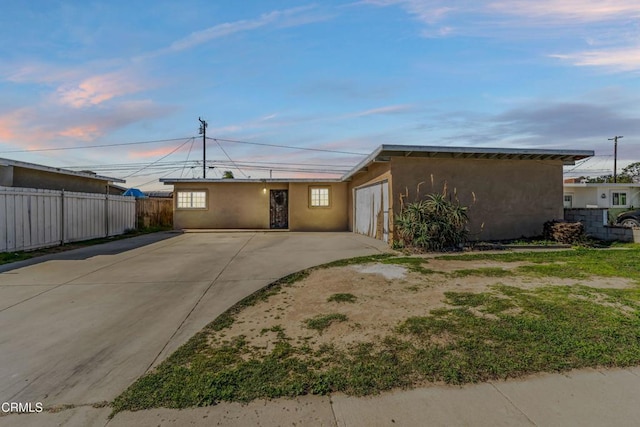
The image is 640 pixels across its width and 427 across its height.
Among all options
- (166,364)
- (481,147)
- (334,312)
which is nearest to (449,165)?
(481,147)

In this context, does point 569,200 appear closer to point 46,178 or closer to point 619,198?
point 619,198

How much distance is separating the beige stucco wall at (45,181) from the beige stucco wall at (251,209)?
372cm

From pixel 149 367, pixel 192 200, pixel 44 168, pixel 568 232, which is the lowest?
pixel 149 367

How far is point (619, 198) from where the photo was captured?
21.4 metres

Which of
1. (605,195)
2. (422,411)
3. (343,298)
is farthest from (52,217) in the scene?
(605,195)

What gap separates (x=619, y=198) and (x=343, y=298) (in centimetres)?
2637

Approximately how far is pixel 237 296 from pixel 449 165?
27.4 ft

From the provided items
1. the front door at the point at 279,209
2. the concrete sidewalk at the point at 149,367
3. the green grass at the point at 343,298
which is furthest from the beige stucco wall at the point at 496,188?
the front door at the point at 279,209

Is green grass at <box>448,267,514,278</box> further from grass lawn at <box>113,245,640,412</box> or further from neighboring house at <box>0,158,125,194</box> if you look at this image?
neighboring house at <box>0,158,125,194</box>

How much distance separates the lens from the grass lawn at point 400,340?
7.84 ft

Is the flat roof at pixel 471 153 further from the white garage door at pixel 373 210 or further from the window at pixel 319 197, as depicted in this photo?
the window at pixel 319 197

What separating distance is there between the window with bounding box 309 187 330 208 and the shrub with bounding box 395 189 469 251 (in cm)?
773

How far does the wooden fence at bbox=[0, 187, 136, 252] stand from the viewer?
28.5 ft

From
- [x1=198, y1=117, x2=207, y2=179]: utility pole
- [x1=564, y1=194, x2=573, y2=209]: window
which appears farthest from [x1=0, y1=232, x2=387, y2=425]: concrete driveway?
[x1=198, y1=117, x2=207, y2=179]: utility pole
